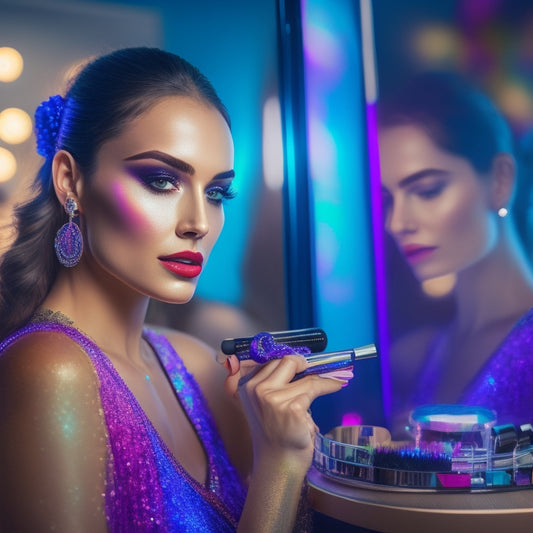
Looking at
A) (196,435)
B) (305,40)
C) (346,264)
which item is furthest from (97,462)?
(305,40)

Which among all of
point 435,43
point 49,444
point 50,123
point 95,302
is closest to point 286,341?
point 95,302

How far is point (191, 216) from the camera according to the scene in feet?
3.34

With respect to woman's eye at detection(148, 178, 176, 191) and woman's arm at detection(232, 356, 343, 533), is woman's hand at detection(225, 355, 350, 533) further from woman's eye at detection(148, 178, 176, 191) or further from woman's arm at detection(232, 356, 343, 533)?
woman's eye at detection(148, 178, 176, 191)

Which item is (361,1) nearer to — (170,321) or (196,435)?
(170,321)

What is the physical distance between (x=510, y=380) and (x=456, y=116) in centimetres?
52

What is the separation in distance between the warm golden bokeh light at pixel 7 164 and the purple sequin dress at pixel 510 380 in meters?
0.93

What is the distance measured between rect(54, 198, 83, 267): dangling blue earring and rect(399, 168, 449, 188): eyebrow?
2.12 ft

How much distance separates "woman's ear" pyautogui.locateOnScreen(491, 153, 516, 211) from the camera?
1.24 meters

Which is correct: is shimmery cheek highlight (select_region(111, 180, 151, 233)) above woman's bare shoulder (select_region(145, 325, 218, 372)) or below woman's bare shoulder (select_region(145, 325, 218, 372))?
above

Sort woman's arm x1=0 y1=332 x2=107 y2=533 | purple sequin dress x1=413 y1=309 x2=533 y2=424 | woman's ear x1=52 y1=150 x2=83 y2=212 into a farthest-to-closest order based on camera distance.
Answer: purple sequin dress x1=413 y1=309 x2=533 y2=424
woman's ear x1=52 y1=150 x2=83 y2=212
woman's arm x1=0 y1=332 x2=107 y2=533

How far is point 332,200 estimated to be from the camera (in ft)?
4.50

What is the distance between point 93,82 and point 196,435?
0.62 meters

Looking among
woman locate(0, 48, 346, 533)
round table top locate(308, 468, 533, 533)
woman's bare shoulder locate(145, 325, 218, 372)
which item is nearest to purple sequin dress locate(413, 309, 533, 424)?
round table top locate(308, 468, 533, 533)

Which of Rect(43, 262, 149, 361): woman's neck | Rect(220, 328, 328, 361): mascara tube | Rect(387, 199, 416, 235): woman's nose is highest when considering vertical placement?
Rect(387, 199, 416, 235): woman's nose
